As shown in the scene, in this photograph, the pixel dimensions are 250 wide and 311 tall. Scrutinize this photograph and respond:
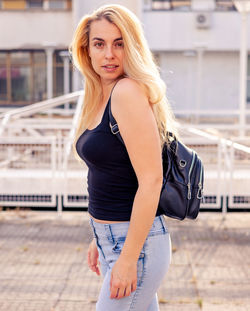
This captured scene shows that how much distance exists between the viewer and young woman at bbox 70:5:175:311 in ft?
6.02

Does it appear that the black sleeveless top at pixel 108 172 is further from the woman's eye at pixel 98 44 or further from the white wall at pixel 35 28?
the white wall at pixel 35 28

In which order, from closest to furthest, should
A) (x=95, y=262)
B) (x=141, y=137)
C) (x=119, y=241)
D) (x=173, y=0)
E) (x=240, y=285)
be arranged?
1. (x=141, y=137)
2. (x=119, y=241)
3. (x=95, y=262)
4. (x=240, y=285)
5. (x=173, y=0)

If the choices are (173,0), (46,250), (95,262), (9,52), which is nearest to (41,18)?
(9,52)

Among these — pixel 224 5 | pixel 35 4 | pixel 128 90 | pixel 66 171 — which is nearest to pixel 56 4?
pixel 35 4

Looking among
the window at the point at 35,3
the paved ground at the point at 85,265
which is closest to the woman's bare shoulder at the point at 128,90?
the paved ground at the point at 85,265

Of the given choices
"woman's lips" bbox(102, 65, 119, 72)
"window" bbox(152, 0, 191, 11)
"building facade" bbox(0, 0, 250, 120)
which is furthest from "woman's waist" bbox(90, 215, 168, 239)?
"window" bbox(152, 0, 191, 11)

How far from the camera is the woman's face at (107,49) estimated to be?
78.1 inches

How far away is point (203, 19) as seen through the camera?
2759cm

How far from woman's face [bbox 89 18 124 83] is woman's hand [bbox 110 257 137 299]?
2.16ft

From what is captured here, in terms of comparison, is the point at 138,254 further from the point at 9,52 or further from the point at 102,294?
the point at 9,52

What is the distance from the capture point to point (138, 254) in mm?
1864

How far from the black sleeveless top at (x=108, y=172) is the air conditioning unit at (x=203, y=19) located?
2667cm

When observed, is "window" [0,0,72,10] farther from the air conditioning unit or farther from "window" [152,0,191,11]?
the air conditioning unit

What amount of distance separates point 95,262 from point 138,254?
59 cm
